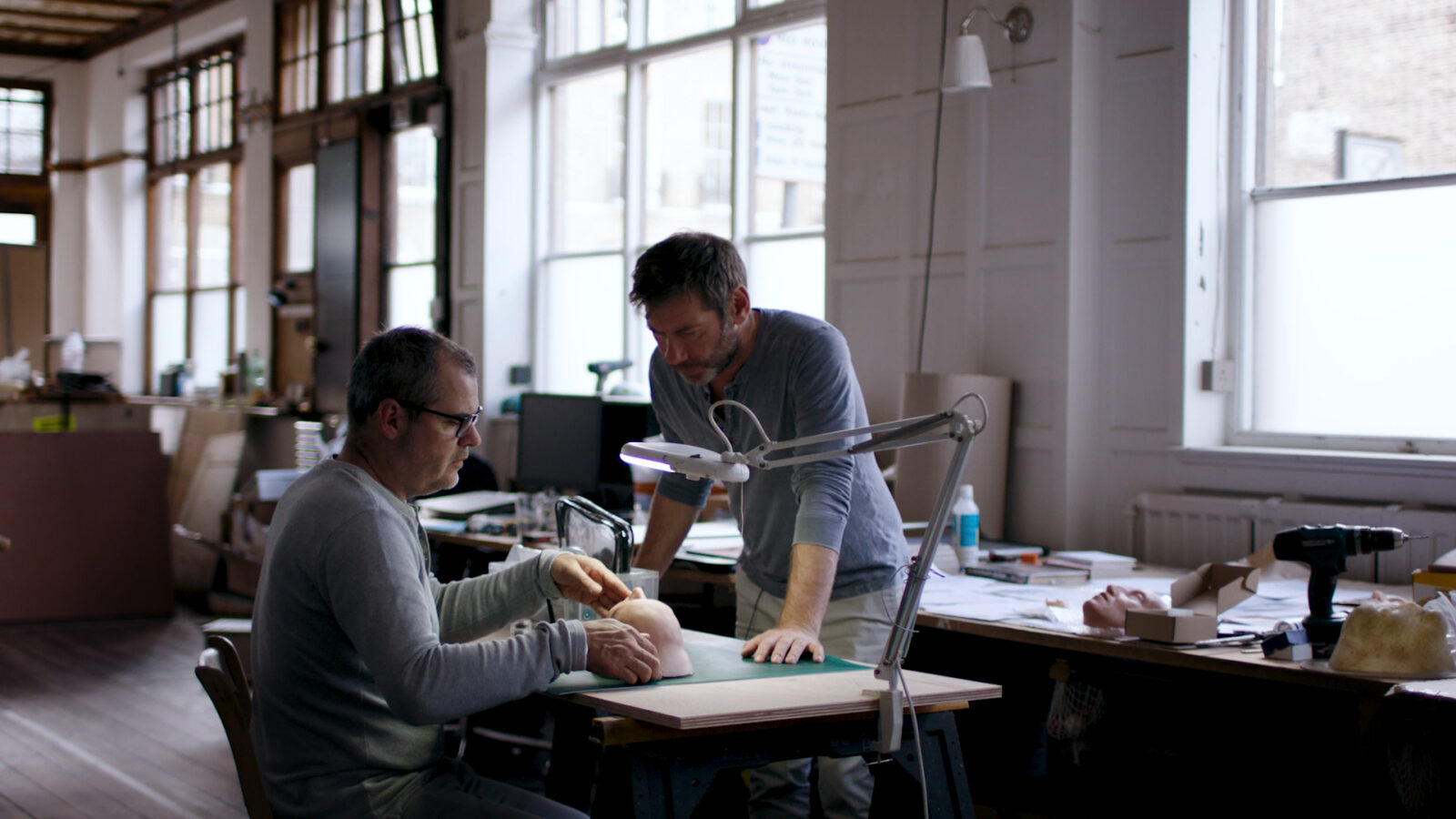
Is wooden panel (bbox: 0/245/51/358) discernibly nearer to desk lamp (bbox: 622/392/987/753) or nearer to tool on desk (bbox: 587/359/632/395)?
tool on desk (bbox: 587/359/632/395)

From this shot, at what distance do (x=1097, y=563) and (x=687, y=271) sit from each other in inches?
76.8

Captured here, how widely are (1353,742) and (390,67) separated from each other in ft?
21.0

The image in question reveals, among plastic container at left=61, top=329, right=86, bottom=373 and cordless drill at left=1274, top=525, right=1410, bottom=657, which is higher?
plastic container at left=61, top=329, right=86, bottom=373

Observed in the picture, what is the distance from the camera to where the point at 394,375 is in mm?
2115

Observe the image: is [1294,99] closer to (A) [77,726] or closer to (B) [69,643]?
(A) [77,726]

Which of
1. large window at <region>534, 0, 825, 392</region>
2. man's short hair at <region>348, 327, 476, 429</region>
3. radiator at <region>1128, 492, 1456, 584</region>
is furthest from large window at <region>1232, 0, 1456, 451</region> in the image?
man's short hair at <region>348, 327, 476, 429</region>

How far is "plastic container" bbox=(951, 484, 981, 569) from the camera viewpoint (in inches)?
160

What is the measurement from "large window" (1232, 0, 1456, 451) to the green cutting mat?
236 centimetres

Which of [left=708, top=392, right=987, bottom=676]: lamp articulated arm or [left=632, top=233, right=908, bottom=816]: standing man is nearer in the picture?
[left=708, top=392, right=987, bottom=676]: lamp articulated arm

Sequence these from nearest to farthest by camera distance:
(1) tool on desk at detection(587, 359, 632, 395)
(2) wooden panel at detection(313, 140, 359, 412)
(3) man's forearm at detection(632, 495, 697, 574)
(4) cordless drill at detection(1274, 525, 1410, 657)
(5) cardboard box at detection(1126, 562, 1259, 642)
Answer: (4) cordless drill at detection(1274, 525, 1410, 657) → (5) cardboard box at detection(1126, 562, 1259, 642) → (3) man's forearm at detection(632, 495, 697, 574) → (1) tool on desk at detection(587, 359, 632, 395) → (2) wooden panel at detection(313, 140, 359, 412)

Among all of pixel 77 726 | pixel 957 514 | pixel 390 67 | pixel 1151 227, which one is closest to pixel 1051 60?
pixel 1151 227

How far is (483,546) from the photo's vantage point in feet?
15.6

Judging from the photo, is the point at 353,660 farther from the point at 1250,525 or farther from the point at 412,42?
the point at 412,42

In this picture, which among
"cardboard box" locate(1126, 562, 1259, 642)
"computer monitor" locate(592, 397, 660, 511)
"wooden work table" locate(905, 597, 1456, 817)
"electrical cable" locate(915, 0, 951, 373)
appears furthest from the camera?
"computer monitor" locate(592, 397, 660, 511)
